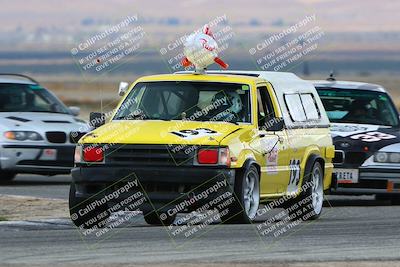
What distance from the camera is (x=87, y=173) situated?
13.8 meters

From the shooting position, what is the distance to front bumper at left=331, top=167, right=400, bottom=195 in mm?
18016

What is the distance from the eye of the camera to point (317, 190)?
16.1 metres

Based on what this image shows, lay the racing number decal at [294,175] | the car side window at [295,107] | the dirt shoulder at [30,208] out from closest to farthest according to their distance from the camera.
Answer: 1. the racing number decal at [294,175]
2. the car side window at [295,107]
3. the dirt shoulder at [30,208]

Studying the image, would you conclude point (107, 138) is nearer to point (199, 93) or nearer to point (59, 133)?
point (199, 93)

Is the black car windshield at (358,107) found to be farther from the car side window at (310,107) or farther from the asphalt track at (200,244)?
the asphalt track at (200,244)

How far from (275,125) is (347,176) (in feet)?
12.1

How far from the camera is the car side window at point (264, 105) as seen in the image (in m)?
15.0

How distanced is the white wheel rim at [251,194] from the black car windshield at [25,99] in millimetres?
8070

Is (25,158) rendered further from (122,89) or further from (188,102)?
(188,102)

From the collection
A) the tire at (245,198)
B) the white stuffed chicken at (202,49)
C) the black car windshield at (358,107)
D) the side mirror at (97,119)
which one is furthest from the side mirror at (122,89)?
the black car windshield at (358,107)

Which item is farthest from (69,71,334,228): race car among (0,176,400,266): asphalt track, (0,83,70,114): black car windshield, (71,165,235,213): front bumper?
(0,83,70,114): black car windshield

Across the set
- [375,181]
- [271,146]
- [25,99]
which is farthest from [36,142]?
[271,146]

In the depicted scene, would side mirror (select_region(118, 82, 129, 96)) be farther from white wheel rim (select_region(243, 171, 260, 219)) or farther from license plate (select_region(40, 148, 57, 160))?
license plate (select_region(40, 148, 57, 160))

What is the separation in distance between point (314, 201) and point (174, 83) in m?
2.29
